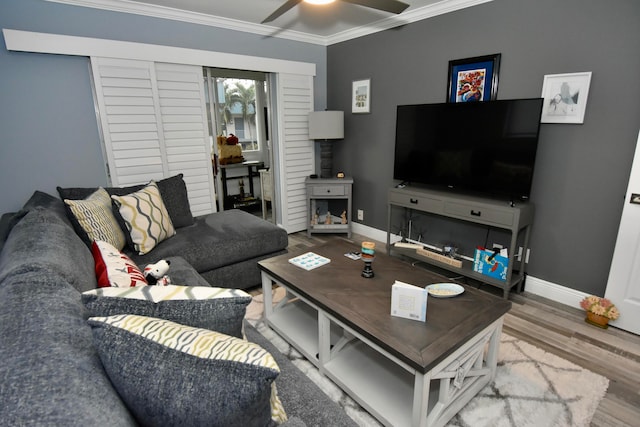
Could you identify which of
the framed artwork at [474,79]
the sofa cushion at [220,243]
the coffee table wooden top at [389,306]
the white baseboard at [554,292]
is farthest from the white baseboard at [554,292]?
the sofa cushion at [220,243]

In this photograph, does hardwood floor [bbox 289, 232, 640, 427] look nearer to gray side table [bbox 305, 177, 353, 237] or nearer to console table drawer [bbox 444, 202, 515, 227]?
console table drawer [bbox 444, 202, 515, 227]

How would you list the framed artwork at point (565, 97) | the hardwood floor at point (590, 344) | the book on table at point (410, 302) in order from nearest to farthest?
1. the book on table at point (410, 302)
2. the hardwood floor at point (590, 344)
3. the framed artwork at point (565, 97)

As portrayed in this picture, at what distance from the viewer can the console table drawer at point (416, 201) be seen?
308 centimetres

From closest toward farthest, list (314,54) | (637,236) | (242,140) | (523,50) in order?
(637,236) < (523,50) < (314,54) < (242,140)

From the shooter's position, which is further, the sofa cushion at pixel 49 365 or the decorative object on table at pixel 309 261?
the decorative object on table at pixel 309 261

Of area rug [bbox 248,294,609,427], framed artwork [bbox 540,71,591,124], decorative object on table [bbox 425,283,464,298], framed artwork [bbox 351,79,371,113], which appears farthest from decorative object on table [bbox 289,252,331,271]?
framed artwork [bbox 351,79,371,113]

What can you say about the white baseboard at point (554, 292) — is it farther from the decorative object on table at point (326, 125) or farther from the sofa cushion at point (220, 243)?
the decorative object on table at point (326, 125)

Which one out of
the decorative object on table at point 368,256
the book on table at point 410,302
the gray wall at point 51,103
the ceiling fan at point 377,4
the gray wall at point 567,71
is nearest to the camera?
the book on table at point 410,302

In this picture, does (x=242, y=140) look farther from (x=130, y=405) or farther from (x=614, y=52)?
(x=130, y=405)

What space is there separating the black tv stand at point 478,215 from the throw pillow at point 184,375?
2.43 metres

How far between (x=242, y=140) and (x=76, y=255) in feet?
12.8

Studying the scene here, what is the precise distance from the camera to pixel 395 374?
174 centimetres

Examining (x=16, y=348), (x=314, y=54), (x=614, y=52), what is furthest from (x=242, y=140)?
(x=16, y=348)

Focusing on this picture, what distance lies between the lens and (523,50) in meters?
2.66
